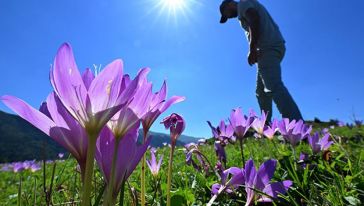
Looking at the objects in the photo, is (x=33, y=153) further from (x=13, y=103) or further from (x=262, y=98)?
(x=13, y=103)

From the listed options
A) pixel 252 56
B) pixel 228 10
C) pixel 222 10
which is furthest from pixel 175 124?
pixel 222 10

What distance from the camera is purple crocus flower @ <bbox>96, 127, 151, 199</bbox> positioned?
2.15ft

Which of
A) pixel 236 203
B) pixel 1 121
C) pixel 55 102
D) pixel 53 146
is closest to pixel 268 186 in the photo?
pixel 236 203

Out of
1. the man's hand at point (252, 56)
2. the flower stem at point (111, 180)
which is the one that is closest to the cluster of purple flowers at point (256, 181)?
the flower stem at point (111, 180)

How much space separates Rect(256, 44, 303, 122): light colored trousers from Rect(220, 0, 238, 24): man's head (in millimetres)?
1665

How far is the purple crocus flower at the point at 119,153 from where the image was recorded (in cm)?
66

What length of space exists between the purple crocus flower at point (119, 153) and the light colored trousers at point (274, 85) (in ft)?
18.9

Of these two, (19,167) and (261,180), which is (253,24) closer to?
(19,167)

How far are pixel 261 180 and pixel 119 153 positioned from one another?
48cm

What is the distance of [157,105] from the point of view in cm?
66

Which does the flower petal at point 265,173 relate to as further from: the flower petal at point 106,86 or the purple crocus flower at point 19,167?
the purple crocus flower at point 19,167

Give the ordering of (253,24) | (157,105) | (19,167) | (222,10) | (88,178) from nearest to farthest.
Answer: (88,178)
(157,105)
(19,167)
(253,24)
(222,10)

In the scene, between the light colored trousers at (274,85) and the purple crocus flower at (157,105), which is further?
the light colored trousers at (274,85)

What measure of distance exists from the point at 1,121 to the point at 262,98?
119ft
